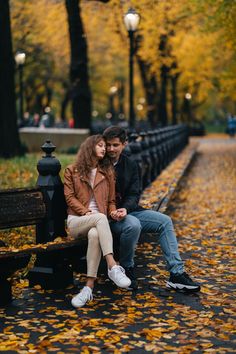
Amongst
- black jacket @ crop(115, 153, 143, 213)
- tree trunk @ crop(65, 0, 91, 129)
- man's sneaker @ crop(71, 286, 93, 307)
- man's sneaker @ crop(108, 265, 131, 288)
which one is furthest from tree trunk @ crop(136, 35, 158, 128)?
man's sneaker @ crop(71, 286, 93, 307)

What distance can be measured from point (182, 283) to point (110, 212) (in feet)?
3.21

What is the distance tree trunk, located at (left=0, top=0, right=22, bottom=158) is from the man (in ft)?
37.0

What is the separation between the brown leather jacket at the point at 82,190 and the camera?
7.33 meters

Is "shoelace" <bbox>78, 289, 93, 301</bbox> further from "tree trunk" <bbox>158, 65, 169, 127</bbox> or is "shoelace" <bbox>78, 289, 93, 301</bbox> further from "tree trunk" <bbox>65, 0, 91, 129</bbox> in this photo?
"tree trunk" <bbox>158, 65, 169, 127</bbox>

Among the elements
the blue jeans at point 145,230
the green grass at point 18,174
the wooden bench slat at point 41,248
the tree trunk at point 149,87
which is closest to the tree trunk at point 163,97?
the tree trunk at point 149,87

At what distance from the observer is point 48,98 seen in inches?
2598

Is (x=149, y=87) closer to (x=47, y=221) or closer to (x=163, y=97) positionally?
(x=163, y=97)

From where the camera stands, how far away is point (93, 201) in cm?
745

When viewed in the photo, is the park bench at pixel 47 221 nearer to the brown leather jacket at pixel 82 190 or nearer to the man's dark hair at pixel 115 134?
the brown leather jacket at pixel 82 190

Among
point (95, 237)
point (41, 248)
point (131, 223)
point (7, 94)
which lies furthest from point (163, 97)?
point (41, 248)

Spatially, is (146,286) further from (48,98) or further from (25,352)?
(48,98)

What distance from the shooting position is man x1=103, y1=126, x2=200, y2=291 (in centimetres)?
749

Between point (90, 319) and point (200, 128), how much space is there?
6694 cm

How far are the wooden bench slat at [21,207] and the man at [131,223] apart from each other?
30.8 inches
